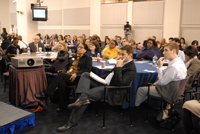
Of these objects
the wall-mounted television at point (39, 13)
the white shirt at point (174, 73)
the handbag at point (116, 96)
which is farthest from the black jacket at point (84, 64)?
the wall-mounted television at point (39, 13)

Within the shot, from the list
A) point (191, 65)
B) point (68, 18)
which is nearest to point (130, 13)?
point (68, 18)

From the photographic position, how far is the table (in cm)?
372

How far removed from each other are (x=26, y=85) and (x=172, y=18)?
9226mm

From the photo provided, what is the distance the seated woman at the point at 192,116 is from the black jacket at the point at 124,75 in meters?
0.89

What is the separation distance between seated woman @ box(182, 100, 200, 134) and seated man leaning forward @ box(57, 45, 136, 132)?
898 mm

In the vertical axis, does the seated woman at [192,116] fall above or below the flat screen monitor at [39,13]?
below

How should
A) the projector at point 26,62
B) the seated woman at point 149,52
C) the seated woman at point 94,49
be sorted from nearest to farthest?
the projector at point 26,62, the seated woman at point 94,49, the seated woman at point 149,52

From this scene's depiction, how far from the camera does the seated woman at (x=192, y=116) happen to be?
2.56m

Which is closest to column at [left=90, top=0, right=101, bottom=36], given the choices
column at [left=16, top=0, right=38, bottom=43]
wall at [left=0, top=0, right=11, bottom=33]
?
column at [left=16, top=0, right=38, bottom=43]

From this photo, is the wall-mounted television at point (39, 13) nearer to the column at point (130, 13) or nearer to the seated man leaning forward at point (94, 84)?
the column at point (130, 13)

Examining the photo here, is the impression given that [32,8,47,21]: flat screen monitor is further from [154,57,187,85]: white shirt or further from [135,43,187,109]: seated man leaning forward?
[154,57,187,85]: white shirt

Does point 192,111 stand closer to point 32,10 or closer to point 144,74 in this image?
point 144,74

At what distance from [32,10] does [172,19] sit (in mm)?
6919

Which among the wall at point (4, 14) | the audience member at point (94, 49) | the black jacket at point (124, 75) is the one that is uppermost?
the wall at point (4, 14)
